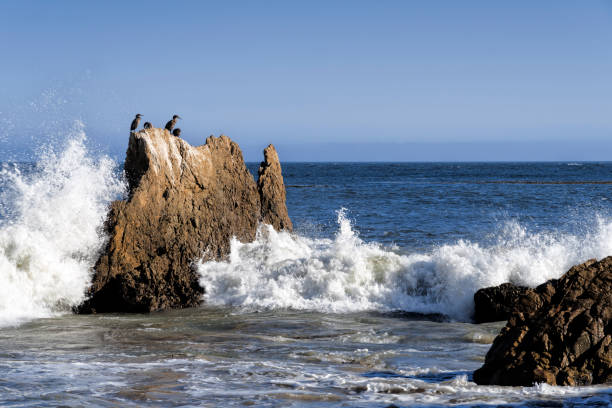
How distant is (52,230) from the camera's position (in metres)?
10.4

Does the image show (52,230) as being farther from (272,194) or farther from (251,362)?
(251,362)

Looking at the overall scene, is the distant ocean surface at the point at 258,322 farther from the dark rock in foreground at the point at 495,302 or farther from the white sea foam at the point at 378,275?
the dark rock in foreground at the point at 495,302

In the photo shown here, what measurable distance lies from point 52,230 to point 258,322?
374cm

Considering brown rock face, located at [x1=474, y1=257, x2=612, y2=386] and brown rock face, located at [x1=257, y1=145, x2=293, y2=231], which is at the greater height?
brown rock face, located at [x1=257, y1=145, x2=293, y2=231]

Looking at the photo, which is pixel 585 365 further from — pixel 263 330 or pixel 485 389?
pixel 263 330

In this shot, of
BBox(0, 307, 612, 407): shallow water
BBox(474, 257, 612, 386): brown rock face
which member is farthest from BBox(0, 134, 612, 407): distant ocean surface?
BBox(474, 257, 612, 386): brown rock face

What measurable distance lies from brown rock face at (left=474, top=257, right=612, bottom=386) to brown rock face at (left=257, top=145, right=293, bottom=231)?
23.1 ft

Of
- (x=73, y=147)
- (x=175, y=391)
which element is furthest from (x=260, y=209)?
(x=175, y=391)

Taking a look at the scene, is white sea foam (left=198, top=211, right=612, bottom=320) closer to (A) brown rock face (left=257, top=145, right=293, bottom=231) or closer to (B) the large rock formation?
(B) the large rock formation

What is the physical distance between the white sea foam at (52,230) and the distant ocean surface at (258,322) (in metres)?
0.02

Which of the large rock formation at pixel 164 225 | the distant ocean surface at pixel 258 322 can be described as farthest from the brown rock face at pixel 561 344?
the large rock formation at pixel 164 225

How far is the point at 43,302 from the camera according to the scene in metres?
9.80

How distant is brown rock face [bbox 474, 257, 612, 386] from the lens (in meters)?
5.60

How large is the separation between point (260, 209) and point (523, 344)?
720 centimetres
